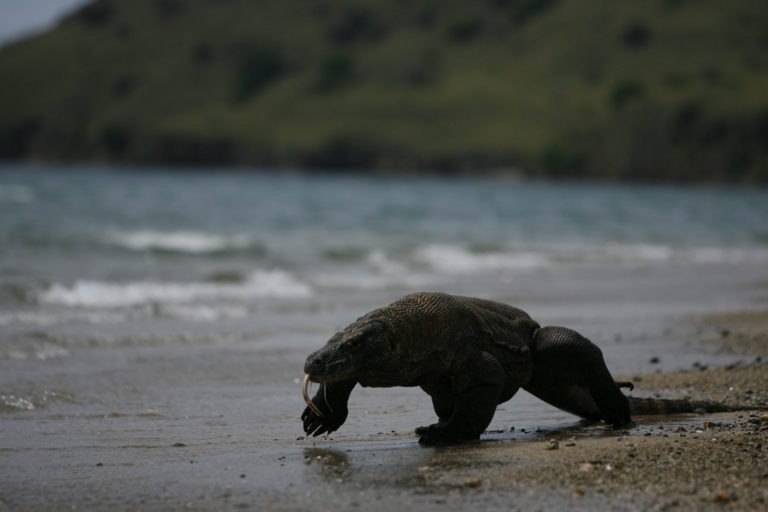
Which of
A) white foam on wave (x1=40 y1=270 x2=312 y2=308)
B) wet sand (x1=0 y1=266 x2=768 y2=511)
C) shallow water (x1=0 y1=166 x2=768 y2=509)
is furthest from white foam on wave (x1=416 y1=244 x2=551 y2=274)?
wet sand (x1=0 y1=266 x2=768 y2=511)

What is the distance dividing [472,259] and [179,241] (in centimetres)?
829

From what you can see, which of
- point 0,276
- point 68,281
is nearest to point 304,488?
point 68,281

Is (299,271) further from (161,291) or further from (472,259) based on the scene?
(472,259)

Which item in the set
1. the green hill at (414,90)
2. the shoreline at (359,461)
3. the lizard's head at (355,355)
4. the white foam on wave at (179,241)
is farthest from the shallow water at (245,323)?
the green hill at (414,90)

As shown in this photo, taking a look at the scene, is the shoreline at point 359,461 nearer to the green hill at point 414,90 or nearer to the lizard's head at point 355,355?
the lizard's head at point 355,355

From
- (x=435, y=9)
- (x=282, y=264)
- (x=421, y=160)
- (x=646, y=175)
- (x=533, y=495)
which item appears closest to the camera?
(x=533, y=495)

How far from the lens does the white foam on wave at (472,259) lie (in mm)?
26016

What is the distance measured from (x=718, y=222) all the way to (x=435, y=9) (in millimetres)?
155579

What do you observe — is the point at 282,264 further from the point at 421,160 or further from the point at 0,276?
the point at 421,160

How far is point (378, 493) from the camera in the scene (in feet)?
20.3

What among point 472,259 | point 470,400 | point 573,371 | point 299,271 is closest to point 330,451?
point 470,400

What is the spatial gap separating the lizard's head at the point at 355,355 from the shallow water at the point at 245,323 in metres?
0.52

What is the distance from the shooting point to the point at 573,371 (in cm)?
841

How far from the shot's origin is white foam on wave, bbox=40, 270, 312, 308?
16.8 metres
